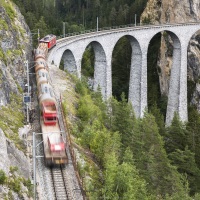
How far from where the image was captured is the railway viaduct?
47.3m

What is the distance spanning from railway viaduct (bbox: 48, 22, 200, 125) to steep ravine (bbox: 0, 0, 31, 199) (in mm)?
8202

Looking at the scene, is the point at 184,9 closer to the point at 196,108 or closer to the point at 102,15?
the point at 196,108

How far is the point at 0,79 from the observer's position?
84.5 feet

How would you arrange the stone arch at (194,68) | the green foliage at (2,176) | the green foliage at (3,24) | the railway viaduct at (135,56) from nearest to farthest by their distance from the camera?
the green foliage at (2,176) → the green foliage at (3,24) → the railway viaduct at (135,56) → the stone arch at (194,68)

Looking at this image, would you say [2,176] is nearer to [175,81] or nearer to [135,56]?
[135,56]

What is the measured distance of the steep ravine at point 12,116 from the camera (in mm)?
17847

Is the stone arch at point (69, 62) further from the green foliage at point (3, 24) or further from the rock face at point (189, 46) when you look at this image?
the rock face at point (189, 46)

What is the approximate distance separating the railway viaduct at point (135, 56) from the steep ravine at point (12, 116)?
8202 millimetres

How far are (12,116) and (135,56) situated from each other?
120 feet

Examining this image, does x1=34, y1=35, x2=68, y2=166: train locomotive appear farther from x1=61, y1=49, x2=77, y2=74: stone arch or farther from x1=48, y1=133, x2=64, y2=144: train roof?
x1=61, y1=49, x2=77, y2=74: stone arch

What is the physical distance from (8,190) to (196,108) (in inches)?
2192

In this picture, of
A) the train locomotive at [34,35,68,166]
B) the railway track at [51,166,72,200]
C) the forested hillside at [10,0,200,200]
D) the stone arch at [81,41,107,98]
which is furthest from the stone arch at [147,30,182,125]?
the railway track at [51,166,72,200]

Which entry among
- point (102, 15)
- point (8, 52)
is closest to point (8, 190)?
point (8, 52)

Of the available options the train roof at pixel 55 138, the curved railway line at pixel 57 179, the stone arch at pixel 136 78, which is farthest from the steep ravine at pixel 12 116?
the stone arch at pixel 136 78
